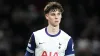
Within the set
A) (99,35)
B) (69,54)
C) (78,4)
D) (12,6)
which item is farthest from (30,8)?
(69,54)

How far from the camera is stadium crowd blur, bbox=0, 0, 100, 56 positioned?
421 inches

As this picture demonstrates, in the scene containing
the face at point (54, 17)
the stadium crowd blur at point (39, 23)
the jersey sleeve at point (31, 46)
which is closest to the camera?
the face at point (54, 17)

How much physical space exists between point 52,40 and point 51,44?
62mm

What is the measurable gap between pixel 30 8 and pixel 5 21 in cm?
76

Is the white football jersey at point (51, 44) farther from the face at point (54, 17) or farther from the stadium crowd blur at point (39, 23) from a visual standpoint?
the stadium crowd blur at point (39, 23)

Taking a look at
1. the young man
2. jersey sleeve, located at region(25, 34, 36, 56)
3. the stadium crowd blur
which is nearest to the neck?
the young man

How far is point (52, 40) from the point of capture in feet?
20.5

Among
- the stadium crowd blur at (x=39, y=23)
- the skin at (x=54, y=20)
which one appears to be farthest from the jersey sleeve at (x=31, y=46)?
the stadium crowd blur at (x=39, y=23)

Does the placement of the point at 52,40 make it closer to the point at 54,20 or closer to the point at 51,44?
the point at 51,44

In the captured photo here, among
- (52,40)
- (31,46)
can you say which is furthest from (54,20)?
(31,46)

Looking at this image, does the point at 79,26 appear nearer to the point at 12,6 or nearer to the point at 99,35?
the point at 99,35

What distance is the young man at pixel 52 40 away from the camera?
20.3ft

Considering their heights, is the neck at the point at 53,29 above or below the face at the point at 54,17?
below

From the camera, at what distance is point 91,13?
464 inches
